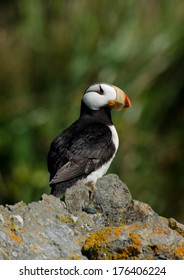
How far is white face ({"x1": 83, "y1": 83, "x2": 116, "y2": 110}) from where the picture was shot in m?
8.82

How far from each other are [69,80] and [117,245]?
24.0ft

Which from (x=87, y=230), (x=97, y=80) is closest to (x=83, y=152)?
(x=87, y=230)

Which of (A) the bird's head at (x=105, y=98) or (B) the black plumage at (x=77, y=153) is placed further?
(A) the bird's head at (x=105, y=98)

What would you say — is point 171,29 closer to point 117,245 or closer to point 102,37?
point 102,37

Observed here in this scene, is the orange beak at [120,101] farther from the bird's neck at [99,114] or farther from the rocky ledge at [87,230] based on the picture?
the rocky ledge at [87,230]

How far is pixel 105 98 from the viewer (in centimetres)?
886

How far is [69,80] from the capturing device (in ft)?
41.1

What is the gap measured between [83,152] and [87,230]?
2429 mm

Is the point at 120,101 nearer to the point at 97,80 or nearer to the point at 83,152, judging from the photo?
the point at 83,152

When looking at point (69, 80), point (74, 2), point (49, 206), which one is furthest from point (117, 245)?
point (74, 2)

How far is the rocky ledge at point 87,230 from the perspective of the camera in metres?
5.35

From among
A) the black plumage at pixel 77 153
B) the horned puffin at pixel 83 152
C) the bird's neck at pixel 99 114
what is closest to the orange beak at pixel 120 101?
the horned puffin at pixel 83 152

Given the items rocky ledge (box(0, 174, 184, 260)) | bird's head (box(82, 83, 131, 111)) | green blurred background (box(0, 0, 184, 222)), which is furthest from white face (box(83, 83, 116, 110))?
rocky ledge (box(0, 174, 184, 260))

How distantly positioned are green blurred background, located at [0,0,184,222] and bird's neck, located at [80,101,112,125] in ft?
7.05
